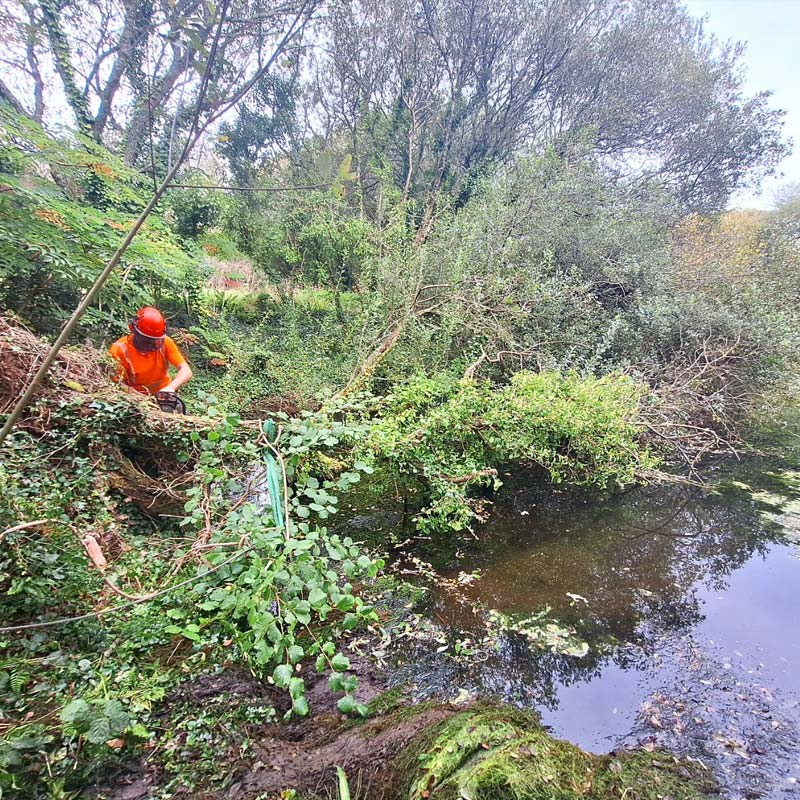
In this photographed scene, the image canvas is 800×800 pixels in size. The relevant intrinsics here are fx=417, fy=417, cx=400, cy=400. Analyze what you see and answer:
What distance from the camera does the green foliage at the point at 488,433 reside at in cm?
365

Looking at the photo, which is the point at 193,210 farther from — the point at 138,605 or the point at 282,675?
the point at 282,675

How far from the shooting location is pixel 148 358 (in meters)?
3.83

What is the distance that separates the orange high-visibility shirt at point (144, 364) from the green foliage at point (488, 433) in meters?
2.13

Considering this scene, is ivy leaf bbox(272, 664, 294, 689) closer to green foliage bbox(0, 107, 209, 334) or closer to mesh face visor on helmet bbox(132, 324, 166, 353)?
mesh face visor on helmet bbox(132, 324, 166, 353)

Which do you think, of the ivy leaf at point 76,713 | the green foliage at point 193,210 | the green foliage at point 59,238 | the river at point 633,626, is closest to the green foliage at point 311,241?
the green foliage at point 193,210

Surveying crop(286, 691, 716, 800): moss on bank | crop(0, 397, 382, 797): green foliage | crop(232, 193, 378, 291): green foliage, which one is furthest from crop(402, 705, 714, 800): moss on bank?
crop(232, 193, 378, 291): green foliage

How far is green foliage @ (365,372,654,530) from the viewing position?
365 cm

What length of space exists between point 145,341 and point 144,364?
241mm

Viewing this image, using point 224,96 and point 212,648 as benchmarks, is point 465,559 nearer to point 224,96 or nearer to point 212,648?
point 212,648

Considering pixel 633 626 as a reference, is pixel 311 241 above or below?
above

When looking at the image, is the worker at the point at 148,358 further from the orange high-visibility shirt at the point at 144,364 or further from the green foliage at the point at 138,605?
the green foliage at the point at 138,605

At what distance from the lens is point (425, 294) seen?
6.84 m

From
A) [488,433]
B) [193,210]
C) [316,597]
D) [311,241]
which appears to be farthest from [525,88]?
[316,597]

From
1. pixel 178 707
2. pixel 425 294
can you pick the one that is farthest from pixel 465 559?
pixel 425 294
